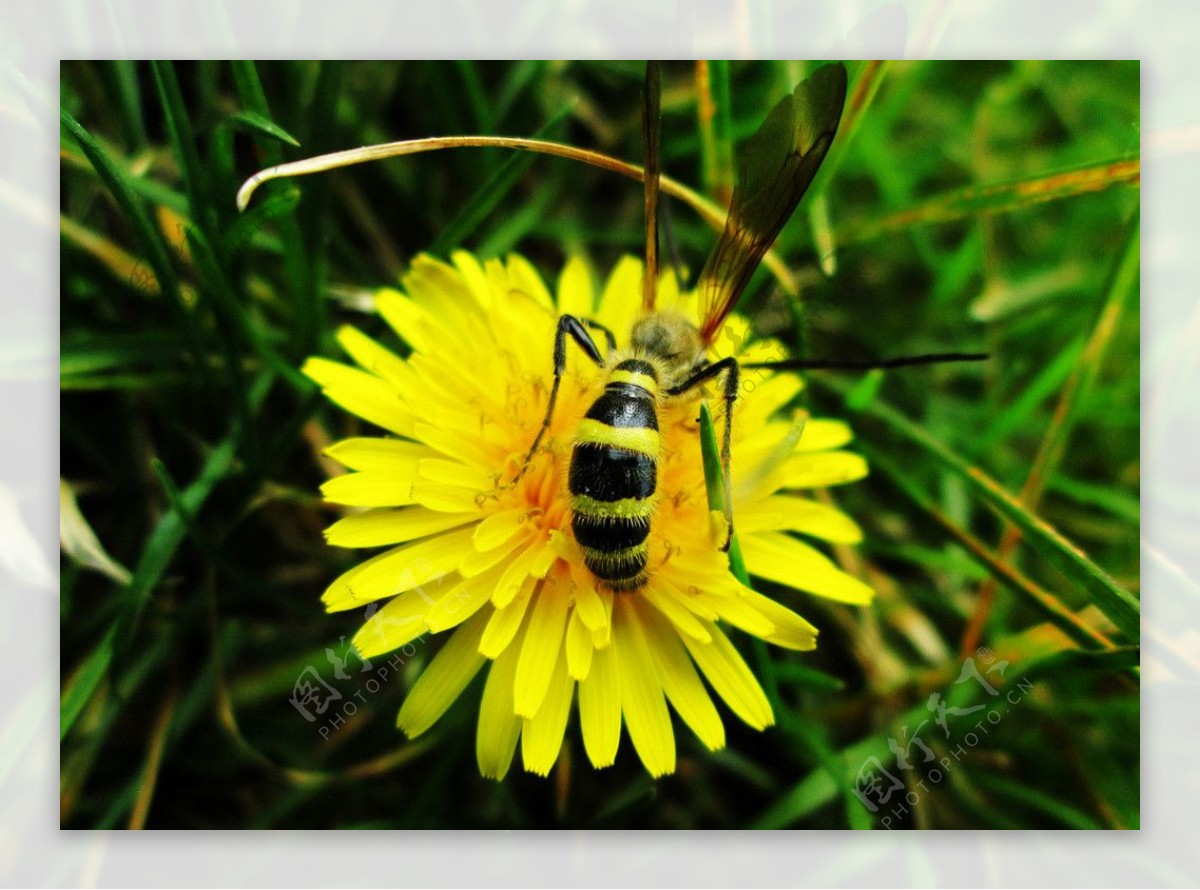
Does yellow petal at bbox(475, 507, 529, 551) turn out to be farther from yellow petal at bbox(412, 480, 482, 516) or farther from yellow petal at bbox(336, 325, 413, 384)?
yellow petal at bbox(336, 325, 413, 384)

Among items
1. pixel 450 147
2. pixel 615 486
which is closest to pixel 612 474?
→ pixel 615 486

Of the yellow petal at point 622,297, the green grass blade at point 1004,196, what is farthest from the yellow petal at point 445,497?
the green grass blade at point 1004,196

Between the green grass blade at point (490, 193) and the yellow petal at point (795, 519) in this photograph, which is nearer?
the yellow petal at point (795, 519)


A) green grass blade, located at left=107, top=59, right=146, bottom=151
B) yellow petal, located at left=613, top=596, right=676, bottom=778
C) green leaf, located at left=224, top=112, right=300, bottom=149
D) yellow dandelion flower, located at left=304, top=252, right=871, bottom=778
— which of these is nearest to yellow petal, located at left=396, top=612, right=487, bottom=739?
yellow dandelion flower, located at left=304, top=252, right=871, bottom=778

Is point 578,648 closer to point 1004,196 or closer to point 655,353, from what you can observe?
point 655,353

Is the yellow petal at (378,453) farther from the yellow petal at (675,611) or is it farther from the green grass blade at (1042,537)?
the green grass blade at (1042,537)

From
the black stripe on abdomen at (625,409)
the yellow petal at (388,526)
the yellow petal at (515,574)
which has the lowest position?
the yellow petal at (515,574)
